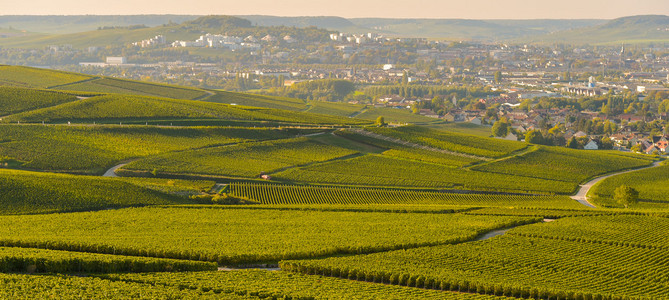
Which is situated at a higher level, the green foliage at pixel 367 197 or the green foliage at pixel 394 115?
the green foliage at pixel 367 197

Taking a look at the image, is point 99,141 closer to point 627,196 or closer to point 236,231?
point 236,231

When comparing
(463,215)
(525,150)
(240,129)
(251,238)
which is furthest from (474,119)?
(251,238)

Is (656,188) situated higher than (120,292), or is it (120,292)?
(120,292)

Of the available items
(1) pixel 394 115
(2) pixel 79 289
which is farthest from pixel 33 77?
(2) pixel 79 289

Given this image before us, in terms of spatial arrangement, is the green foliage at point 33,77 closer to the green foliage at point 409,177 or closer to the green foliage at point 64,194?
the green foliage at point 64,194

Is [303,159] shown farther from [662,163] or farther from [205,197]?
[662,163]

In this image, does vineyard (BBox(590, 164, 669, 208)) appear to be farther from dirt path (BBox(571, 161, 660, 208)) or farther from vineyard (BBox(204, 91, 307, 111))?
vineyard (BBox(204, 91, 307, 111))

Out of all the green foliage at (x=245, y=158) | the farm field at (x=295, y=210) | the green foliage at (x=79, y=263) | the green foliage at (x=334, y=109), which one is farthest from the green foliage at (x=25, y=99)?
the green foliage at (x=79, y=263)
